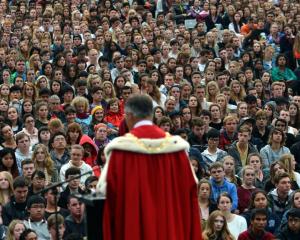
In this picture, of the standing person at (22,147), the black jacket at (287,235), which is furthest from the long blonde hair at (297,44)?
the black jacket at (287,235)

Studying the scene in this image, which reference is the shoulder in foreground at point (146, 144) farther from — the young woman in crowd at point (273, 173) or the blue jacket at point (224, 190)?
the young woman in crowd at point (273, 173)

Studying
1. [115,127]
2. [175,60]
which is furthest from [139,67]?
A: [115,127]

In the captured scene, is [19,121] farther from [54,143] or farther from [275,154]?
[275,154]

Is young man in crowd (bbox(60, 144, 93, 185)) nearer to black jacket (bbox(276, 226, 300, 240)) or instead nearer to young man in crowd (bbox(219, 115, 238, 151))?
black jacket (bbox(276, 226, 300, 240))

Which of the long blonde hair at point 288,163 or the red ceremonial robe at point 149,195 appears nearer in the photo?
the red ceremonial robe at point 149,195

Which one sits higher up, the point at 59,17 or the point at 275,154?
the point at 59,17

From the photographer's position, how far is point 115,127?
16.8 meters

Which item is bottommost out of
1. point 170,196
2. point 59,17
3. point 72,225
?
point 72,225

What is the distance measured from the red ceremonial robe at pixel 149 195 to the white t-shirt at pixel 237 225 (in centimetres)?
386

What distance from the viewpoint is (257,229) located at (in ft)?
40.4

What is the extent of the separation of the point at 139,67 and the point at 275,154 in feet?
16.2

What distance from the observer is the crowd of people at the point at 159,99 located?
13008 mm

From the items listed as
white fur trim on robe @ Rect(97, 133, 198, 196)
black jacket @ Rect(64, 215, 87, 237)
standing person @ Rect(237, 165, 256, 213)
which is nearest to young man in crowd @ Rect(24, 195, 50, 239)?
black jacket @ Rect(64, 215, 87, 237)

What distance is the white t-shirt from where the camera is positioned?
42.3 ft
